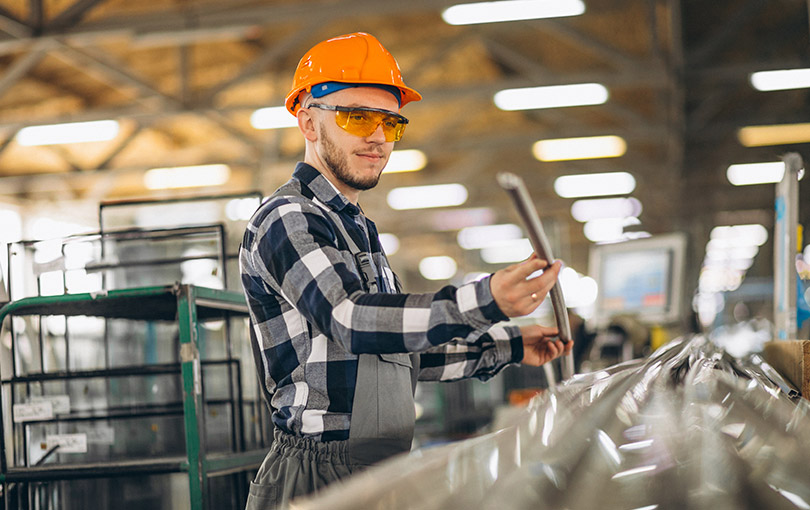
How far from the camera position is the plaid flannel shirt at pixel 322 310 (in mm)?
1640

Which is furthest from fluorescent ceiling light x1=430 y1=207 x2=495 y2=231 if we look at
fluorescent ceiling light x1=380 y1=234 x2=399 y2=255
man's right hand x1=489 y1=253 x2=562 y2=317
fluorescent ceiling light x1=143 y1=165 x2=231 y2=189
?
man's right hand x1=489 y1=253 x2=562 y2=317

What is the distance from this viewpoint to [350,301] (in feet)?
5.51

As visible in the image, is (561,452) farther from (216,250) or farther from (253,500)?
(216,250)

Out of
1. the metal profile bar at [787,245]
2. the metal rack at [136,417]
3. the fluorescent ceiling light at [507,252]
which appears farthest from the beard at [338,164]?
the fluorescent ceiling light at [507,252]

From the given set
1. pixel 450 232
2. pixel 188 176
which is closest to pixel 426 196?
pixel 188 176

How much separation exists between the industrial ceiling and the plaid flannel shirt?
181 inches

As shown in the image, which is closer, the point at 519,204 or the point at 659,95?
the point at 519,204

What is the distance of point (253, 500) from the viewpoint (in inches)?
78.5

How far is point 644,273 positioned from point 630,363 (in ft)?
13.1

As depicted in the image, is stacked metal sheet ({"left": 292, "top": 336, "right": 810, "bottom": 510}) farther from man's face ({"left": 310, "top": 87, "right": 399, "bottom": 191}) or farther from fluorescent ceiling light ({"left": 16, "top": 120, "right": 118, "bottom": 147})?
fluorescent ceiling light ({"left": 16, "top": 120, "right": 118, "bottom": 147})

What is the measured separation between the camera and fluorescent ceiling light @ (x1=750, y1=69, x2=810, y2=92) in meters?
11.1

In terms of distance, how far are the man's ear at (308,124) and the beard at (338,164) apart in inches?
2.2

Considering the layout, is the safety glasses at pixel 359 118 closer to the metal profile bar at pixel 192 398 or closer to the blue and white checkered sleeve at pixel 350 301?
the blue and white checkered sleeve at pixel 350 301

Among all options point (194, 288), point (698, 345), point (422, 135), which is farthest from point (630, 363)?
point (422, 135)
